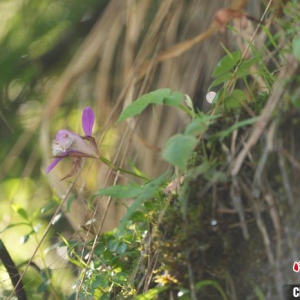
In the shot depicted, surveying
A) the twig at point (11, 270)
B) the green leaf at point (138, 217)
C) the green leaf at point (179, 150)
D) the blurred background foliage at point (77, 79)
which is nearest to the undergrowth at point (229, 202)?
the green leaf at point (179, 150)

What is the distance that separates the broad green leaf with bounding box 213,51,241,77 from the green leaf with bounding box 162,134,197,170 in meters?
0.19

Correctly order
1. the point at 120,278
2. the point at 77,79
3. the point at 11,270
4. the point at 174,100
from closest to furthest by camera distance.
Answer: the point at 174,100 → the point at 120,278 → the point at 11,270 → the point at 77,79

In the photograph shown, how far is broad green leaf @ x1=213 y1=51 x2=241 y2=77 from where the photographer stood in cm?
98

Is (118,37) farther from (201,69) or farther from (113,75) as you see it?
(201,69)

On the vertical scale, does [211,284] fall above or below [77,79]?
above

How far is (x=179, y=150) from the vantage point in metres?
0.81

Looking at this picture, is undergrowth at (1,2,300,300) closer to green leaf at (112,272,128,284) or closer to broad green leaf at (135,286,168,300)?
broad green leaf at (135,286,168,300)

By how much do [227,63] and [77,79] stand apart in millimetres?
931

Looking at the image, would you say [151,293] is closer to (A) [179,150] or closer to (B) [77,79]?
(A) [179,150]

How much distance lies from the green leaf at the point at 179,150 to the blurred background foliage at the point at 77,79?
29.4 inches

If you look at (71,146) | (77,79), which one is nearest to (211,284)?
(71,146)

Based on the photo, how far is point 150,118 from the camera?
6.24 ft

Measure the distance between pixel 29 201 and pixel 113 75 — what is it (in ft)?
1.41

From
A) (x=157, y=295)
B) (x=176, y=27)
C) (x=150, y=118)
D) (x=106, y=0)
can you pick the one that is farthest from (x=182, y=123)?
(x=157, y=295)
